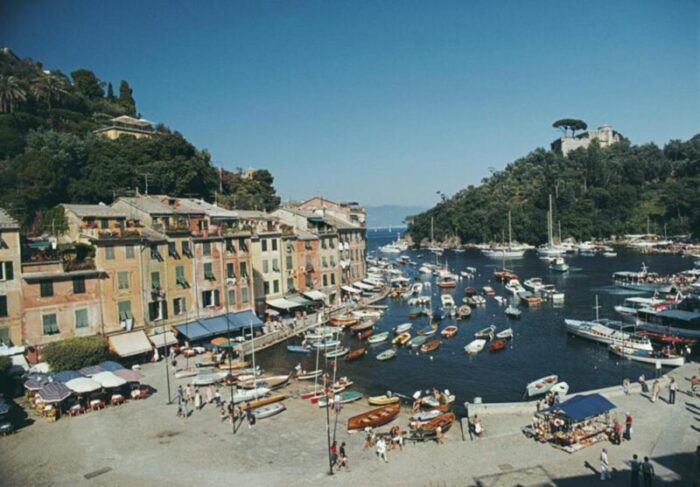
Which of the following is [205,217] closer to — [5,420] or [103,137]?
[5,420]

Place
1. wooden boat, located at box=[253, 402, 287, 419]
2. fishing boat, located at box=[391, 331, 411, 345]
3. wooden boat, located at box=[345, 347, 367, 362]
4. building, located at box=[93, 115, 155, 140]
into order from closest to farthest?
wooden boat, located at box=[253, 402, 287, 419]
wooden boat, located at box=[345, 347, 367, 362]
fishing boat, located at box=[391, 331, 411, 345]
building, located at box=[93, 115, 155, 140]

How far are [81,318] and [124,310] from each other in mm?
4304

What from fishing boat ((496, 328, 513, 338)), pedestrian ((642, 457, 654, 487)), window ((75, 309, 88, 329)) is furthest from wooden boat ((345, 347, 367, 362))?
pedestrian ((642, 457, 654, 487))

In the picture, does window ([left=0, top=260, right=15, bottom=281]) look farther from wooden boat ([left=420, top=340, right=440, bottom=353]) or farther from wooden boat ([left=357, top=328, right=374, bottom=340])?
wooden boat ([left=420, top=340, right=440, bottom=353])

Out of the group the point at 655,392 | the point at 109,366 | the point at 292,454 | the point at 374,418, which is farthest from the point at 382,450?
the point at 109,366

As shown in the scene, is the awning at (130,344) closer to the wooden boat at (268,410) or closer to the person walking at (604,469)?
the wooden boat at (268,410)

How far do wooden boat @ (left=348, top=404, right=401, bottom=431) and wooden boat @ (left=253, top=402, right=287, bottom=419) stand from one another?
19.5 ft

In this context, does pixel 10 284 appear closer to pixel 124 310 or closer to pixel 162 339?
pixel 124 310

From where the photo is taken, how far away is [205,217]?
6412 cm

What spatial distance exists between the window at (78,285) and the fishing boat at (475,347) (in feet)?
136

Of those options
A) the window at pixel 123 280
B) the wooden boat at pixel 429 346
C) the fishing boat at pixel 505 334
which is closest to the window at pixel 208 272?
the window at pixel 123 280

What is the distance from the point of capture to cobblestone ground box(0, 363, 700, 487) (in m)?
28.4

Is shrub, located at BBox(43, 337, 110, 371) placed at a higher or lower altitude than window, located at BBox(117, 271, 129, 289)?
lower

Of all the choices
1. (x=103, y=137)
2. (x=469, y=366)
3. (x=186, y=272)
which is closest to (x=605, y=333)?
(x=469, y=366)
